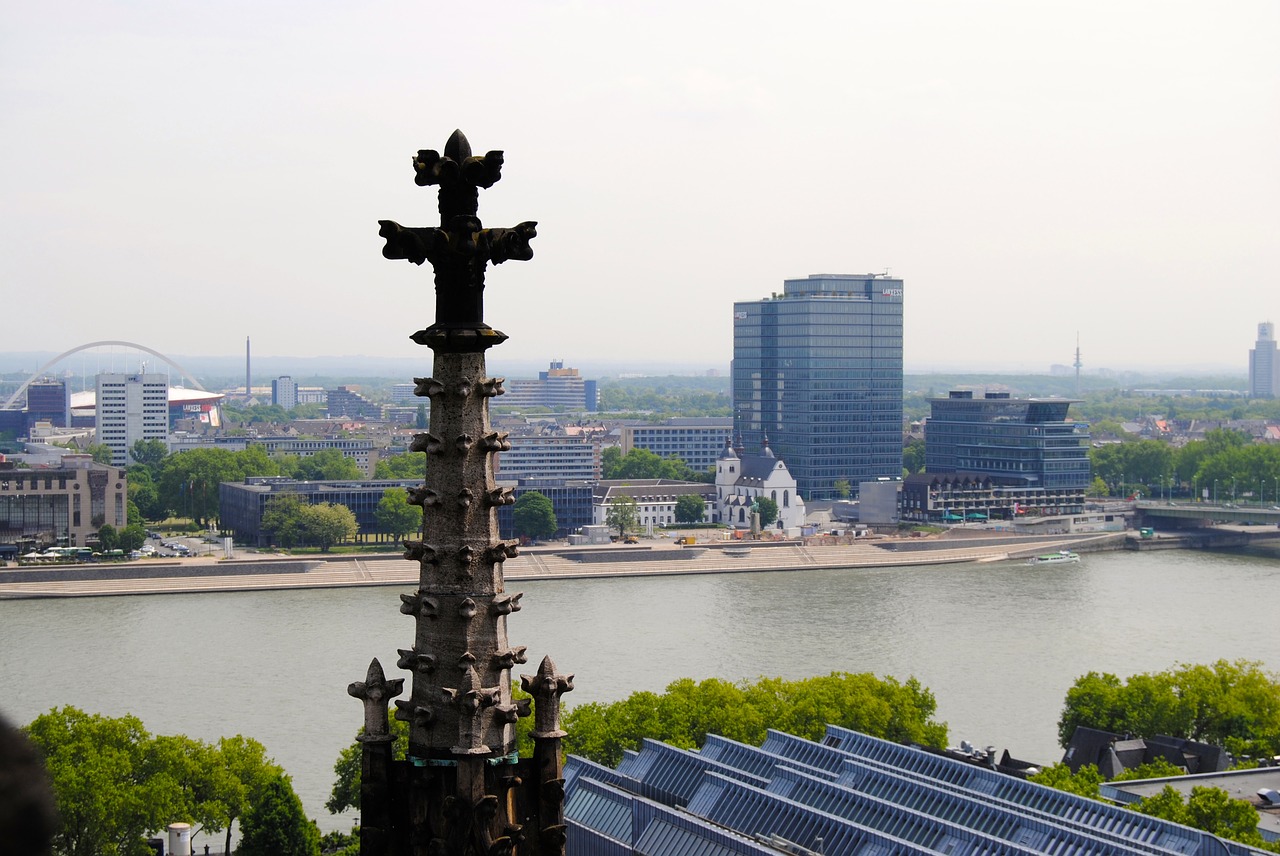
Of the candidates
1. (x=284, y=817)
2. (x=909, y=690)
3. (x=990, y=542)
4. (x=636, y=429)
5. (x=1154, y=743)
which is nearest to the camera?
(x=284, y=817)

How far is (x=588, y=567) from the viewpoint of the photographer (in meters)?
40.8

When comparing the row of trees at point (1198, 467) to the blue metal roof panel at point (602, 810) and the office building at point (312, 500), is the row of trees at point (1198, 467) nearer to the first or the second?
the office building at point (312, 500)

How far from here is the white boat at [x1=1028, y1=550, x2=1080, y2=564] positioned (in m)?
44.5

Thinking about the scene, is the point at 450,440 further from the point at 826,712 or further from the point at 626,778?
the point at 826,712

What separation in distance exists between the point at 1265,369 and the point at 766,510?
134882 mm

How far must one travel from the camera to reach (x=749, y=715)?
57.8 feet

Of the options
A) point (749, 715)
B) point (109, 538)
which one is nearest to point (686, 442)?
point (109, 538)

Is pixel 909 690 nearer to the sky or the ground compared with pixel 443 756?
nearer to the ground

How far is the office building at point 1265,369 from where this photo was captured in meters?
172

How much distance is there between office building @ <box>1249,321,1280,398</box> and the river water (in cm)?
13990

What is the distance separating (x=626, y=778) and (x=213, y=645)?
14.6 m

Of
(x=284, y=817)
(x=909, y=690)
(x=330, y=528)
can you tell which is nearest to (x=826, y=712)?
(x=909, y=690)

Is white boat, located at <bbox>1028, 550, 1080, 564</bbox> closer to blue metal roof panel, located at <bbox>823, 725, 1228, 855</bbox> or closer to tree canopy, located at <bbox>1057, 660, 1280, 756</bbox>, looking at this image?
tree canopy, located at <bbox>1057, 660, 1280, 756</bbox>

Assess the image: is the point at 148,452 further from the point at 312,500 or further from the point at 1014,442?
the point at 1014,442
